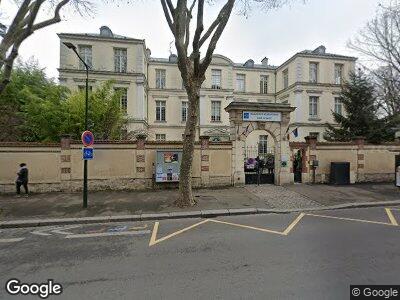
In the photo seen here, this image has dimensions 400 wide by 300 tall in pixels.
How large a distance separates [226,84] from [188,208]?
2585cm

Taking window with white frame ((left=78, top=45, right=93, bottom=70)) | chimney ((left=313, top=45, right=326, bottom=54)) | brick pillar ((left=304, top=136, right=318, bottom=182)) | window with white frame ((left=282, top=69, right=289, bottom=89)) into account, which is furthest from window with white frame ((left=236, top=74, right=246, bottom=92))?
brick pillar ((left=304, top=136, right=318, bottom=182))

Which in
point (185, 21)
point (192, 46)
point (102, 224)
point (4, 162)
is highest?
point (185, 21)

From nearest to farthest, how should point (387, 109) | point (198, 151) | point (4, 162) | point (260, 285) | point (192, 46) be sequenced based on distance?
1. point (260, 285)
2. point (192, 46)
3. point (4, 162)
4. point (198, 151)
5. point (387, 109)

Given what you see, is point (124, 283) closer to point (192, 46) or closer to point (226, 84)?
point (192, 46)

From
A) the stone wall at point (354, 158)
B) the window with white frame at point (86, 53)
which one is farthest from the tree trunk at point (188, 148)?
the window with white frame at point (86, 53)

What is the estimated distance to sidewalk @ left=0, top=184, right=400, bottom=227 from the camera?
9.22m

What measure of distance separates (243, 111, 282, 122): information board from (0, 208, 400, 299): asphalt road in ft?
22.4

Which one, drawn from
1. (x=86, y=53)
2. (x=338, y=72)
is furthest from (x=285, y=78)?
(x=86, y=53)

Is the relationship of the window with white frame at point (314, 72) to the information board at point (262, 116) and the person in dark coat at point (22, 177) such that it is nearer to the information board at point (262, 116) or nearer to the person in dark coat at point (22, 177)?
the information board at point (262, 116)

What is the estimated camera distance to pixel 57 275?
4.61 metres

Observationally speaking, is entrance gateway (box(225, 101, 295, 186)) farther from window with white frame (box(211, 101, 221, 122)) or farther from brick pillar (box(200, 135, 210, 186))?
window with white frame (box(211, 101, 221, 122))

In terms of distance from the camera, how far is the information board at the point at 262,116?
1377 centimetres

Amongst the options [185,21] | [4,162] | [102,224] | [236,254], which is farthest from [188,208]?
[4,162]

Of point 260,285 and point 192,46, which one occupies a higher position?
point 192,46
